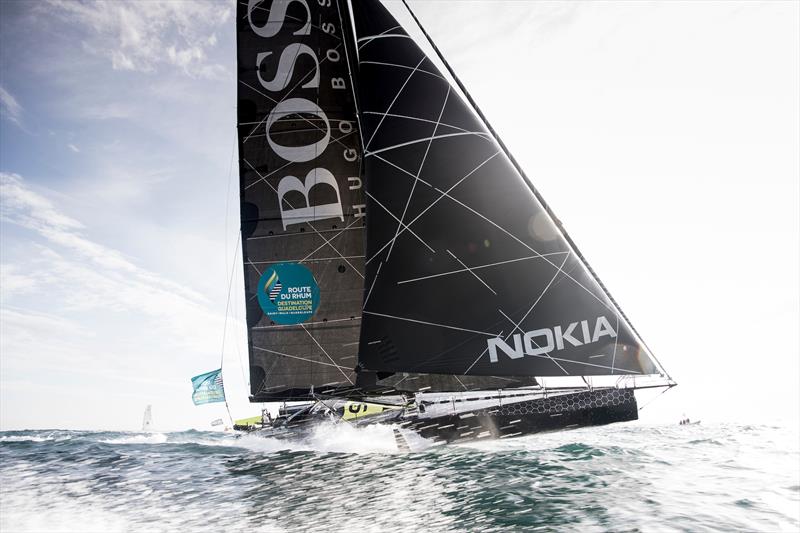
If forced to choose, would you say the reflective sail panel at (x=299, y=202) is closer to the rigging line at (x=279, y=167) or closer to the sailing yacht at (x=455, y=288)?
the rigging line at (x=279, y=167)

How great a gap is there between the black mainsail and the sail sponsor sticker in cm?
5

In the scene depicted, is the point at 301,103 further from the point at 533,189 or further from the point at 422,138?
the point at 533,189

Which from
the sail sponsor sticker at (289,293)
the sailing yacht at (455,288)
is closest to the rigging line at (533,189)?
the sailing yacht at (455,288)

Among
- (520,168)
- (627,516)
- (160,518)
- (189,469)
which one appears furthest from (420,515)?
(520,168)

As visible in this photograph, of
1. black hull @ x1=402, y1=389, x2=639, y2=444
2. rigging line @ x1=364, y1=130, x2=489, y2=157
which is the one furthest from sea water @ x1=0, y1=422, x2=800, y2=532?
rigging line @ x1=364, y1=130, x2=489, y2=157

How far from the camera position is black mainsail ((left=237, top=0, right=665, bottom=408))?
11.4m

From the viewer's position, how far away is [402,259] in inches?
488

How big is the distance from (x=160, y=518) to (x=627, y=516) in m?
6.49

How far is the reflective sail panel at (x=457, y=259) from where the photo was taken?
36.6ft

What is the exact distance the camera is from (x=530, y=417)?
11.5 meters

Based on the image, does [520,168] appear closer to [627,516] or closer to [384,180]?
[384,180]

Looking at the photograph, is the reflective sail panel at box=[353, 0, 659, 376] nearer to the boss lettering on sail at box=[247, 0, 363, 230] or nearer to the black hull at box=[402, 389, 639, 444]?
the black hull at box=[402, 389, 639, 444]

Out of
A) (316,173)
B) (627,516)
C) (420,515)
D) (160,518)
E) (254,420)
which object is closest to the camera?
(627,516)

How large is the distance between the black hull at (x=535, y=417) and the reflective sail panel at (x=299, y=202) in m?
5.82
